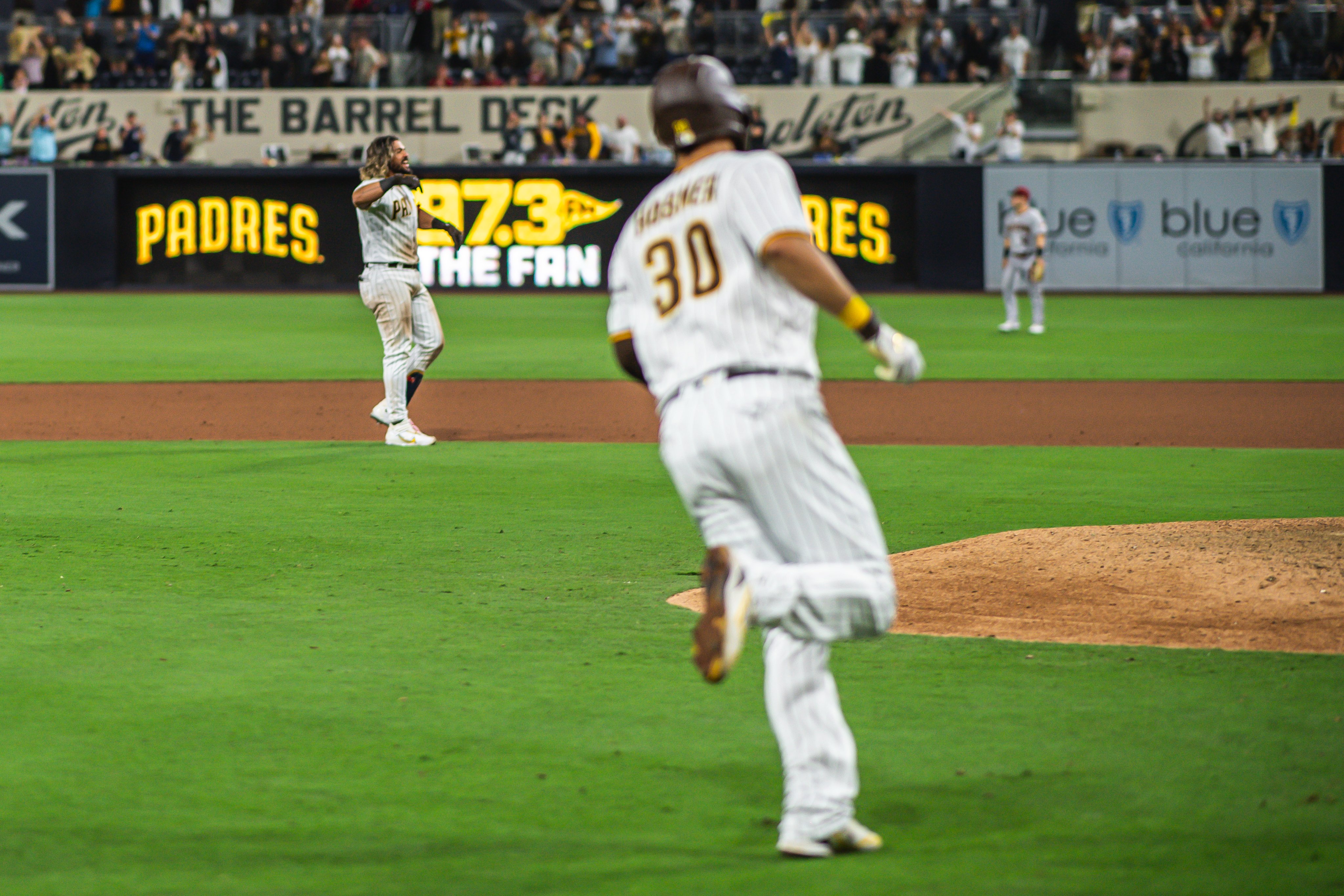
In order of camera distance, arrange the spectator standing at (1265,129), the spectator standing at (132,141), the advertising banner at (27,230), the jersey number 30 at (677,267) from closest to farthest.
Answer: the jersey number 30 at (677,267) → the advertising banner at (27,230) → the spectator standing at (1265,129) → the spectator standing at (132,141)

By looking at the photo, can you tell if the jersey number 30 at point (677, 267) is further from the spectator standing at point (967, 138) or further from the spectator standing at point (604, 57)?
the spectator standing at point (604, 57)

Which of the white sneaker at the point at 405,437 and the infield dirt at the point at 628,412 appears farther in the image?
the infield dirt at the point at 628,412

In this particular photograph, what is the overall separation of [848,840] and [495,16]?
109ft

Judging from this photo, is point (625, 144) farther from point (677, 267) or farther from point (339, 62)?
point (677, 267)

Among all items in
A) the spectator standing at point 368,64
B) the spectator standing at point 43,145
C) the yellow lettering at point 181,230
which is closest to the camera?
the yellow lettering at point 181,230

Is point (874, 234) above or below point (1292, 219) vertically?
below

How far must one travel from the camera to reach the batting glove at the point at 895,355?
3.89 meters

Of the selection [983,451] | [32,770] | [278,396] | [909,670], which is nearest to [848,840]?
[909,670]

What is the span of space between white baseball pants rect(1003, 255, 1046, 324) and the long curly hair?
13445mm

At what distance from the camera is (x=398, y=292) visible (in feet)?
40.1

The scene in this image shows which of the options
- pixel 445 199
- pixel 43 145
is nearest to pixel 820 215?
pixel 445 199

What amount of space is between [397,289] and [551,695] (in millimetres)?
7080

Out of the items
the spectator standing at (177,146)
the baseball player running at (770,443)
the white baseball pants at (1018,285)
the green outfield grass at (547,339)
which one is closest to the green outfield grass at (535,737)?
the baseball player running at (770,443)

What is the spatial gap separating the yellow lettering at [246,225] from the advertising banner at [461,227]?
0.7 inches
